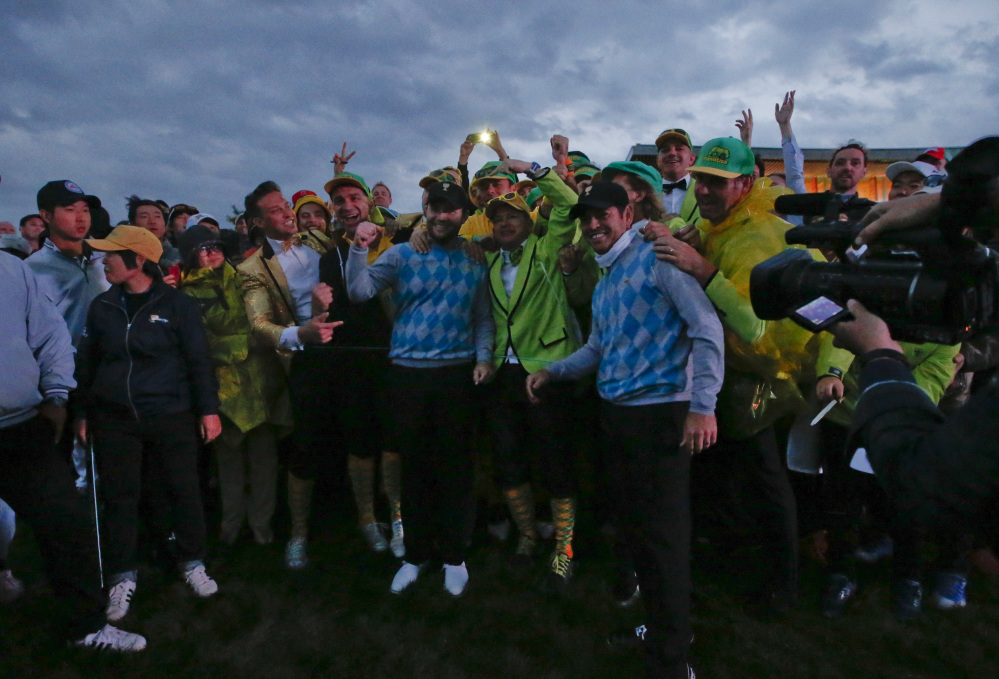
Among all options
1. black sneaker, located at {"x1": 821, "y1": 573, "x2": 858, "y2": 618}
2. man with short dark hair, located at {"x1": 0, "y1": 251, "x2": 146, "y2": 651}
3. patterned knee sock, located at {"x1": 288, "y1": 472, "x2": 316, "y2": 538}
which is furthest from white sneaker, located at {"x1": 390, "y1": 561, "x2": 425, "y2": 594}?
black sneaker, located at {"x1": 821, "y1": 573, "x2": 858, "y2": 618}

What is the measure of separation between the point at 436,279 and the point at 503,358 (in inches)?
26.0

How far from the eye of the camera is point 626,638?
Result: 3.01m

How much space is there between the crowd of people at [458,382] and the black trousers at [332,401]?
18mm

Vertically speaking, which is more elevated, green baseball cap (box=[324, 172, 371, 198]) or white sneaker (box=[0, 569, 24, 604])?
green baseball cap (box=[324, 172, 371, 198])

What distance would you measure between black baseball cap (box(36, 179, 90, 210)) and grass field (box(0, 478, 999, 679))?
2.51 metres

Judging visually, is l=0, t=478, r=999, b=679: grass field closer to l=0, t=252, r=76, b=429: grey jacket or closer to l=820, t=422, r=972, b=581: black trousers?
l=820, t=422, r=972, b=581: black trousers

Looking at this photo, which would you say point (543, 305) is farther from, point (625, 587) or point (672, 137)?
point (672, 137)

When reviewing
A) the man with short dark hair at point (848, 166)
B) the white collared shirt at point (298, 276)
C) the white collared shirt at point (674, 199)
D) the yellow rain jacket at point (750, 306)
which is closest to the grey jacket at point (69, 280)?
the white collared shirt at point (298, 276)

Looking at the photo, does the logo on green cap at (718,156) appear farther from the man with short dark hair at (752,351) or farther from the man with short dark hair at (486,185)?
the man with short dark hair at (486,185)

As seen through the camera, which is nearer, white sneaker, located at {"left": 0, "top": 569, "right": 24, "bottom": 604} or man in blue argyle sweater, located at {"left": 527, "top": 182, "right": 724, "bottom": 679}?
man in blue argyle sweater, located at {"left": 527, "top": 182, "right": 724, "bottom": 679}

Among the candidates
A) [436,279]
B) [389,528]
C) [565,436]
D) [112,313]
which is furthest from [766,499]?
[112,313]

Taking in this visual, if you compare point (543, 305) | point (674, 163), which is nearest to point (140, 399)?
point (543, 305)

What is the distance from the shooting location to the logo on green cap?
117 inches

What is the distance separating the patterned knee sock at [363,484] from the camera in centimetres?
434
